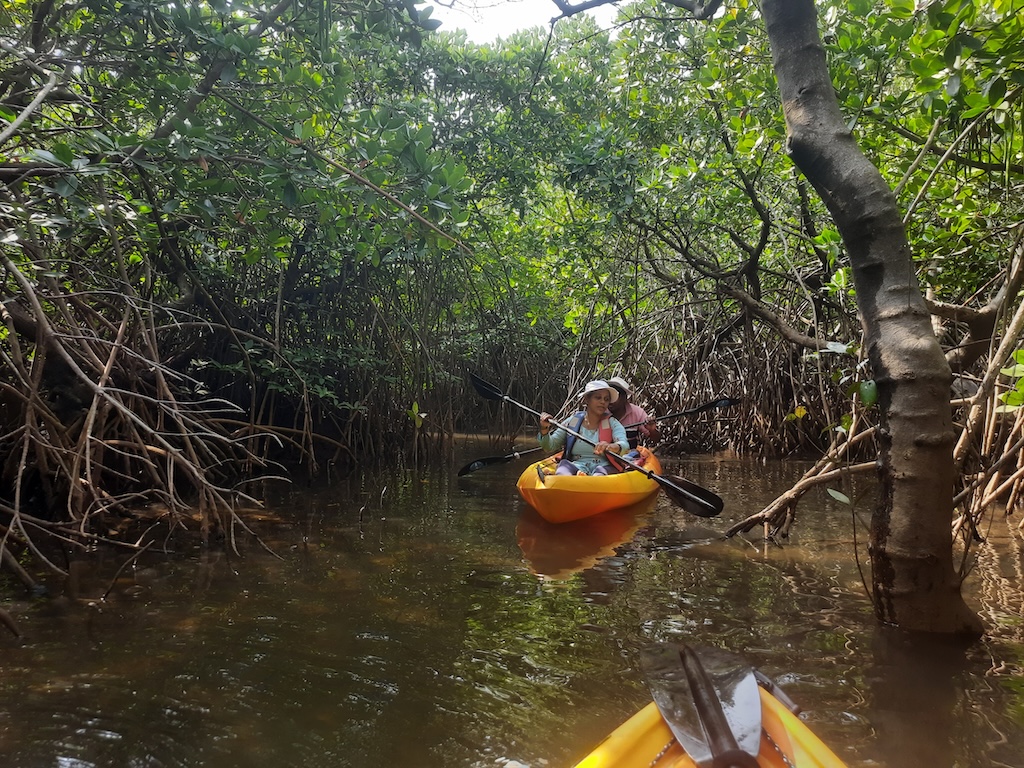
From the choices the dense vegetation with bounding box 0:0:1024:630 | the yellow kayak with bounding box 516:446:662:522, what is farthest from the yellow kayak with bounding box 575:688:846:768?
the yellow kayak with bounding box 516:446:662:522

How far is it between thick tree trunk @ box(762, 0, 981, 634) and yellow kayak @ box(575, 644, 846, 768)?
876 millimetres

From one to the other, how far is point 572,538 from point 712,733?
297 cm

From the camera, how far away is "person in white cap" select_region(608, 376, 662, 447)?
618 centimetres

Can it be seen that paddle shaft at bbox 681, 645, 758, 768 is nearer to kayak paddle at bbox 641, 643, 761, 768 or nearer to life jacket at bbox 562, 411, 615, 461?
kayak paddle at bbox 641, 643, 761, 768

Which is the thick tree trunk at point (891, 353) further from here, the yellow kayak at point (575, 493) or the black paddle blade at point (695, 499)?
the yellow kayak at point (575, 493)

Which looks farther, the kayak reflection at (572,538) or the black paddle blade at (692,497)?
the black paddle blade at (692,497)

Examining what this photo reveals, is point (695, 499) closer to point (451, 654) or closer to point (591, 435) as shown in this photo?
point (591, 435)

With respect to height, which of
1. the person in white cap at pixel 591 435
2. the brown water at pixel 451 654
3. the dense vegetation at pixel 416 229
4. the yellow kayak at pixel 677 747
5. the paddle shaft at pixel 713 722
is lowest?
the brown water at pixel 451 654

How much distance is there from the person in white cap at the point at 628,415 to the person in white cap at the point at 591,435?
492 mm

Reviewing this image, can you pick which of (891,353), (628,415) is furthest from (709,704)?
(628,415)

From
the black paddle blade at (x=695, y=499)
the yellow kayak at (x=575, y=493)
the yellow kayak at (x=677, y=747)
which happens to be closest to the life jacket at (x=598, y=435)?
the yellow kayak at (x=575, y=493)

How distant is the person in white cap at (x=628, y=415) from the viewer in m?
6.18

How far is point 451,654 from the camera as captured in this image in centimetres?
238

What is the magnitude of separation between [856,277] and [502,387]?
771 centimetres
